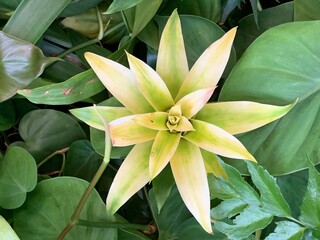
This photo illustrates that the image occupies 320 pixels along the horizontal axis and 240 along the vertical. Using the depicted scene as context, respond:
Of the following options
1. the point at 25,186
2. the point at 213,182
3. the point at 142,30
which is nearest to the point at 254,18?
the point at 142,30

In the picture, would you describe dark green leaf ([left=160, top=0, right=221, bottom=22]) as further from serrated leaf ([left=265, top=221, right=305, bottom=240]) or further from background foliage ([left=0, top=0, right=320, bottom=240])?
serrated leaf ([left=265, top=221, right=305, bottom=240])

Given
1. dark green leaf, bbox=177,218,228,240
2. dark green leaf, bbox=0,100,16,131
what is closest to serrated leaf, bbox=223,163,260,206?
dark green leaf, bbox=177,218,228,240

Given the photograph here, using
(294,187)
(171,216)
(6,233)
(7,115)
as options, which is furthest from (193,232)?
(7,115)

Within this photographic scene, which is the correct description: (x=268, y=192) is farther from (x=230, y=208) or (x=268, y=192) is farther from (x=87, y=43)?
(x=87, y=43)

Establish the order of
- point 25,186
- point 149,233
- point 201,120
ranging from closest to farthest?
point 201,120 < point 25,186 < point 149,233

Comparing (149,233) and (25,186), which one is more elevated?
(25,186)

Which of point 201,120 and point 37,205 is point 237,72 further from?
point 37,205
